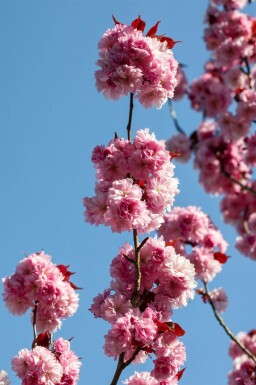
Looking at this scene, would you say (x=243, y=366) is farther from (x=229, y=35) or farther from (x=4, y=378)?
(x=229, y=35)

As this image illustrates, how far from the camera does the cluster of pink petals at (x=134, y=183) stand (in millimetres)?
2898

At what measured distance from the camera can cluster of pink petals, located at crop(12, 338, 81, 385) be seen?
2994 millimetres

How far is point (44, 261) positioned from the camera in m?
3.34

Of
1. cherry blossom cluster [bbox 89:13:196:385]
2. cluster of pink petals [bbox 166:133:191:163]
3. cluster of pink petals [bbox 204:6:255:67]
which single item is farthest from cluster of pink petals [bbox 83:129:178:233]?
cluster of pink petals [bbox 166:133:191:163]

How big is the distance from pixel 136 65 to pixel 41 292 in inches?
56.6

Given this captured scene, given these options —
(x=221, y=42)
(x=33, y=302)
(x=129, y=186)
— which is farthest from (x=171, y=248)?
(x=221, y=42)

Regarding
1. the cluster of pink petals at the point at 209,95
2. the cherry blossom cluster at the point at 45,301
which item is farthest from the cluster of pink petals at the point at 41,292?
the cluster of pink petals at the point at 209,95

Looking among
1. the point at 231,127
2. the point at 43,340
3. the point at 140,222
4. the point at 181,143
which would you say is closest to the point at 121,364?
the point at 43,340

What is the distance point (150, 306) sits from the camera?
2992 mm

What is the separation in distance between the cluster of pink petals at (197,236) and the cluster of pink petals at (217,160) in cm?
283

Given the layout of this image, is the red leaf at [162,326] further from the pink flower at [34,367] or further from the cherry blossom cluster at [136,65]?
the cherry blossom cluster at [136,65]

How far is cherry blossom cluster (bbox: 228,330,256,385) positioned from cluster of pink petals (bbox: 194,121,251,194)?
2.74 m

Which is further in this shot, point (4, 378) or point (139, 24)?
point (139, 24)

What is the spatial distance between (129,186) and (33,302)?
39.1 inches
